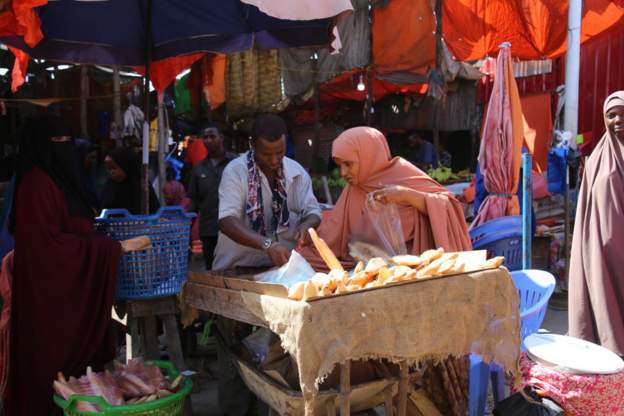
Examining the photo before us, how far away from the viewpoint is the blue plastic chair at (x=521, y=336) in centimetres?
315

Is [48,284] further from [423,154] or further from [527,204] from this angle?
[423,154]

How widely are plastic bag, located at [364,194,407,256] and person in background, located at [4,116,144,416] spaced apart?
1.25 m

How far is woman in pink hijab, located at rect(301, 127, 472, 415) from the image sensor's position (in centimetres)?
309

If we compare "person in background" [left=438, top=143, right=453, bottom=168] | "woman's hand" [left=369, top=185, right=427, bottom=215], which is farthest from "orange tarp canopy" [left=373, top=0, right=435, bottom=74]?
"woman's hand" [left=369, top=185, right=427, bottom=215]

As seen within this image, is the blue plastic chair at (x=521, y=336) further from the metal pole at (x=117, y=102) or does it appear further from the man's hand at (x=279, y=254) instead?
Answer: the metal pole at (x=117, y=102)

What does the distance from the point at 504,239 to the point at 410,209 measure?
198cm

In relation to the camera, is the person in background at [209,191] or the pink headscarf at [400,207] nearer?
the pink headscarf at [400,207]

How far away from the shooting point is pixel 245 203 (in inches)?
133

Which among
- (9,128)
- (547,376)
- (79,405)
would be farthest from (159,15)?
(9,128)

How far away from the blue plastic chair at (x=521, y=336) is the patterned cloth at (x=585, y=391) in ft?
0.77

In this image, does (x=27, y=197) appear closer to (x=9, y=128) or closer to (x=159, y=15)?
(x=159, y=15)

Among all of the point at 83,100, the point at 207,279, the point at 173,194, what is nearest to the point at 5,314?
the point at 207,279

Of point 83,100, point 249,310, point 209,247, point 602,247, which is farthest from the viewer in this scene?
point 83,100

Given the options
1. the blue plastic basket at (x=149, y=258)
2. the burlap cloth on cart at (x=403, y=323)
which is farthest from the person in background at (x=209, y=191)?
the burlap cloth on cart at (x=403, y=323)
